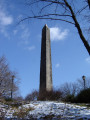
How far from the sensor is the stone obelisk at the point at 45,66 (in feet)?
49.8

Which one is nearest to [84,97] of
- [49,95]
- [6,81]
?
[49,95]

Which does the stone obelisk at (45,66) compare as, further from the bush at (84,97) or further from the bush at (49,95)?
the bush at (84,97)

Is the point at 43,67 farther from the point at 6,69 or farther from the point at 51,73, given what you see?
the point at 6,69

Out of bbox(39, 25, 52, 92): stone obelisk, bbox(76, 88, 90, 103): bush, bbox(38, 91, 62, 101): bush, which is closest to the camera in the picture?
bbox(76, 88, 90, 103): bush

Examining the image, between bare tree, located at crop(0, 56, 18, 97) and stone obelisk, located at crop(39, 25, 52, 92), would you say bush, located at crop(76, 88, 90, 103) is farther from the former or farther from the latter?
bare tree, located at crop(0, 56, 18, 97)

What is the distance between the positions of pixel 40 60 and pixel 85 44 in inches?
377

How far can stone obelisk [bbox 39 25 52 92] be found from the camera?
15172 millimetres

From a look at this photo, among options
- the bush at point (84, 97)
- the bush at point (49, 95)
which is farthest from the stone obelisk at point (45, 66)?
the bush at point (84, 97)

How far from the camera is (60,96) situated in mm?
14711

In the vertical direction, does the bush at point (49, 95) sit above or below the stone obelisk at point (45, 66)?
below

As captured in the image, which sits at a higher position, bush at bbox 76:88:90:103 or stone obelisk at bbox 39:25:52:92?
stone obelisk at bbox 39:25:52:92

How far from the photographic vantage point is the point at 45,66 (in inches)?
606

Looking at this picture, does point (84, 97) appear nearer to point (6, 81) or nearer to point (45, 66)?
point (45, 66)

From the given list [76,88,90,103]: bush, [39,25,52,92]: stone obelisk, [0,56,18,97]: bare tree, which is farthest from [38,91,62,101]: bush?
[0,56,18,97]: bare tree
